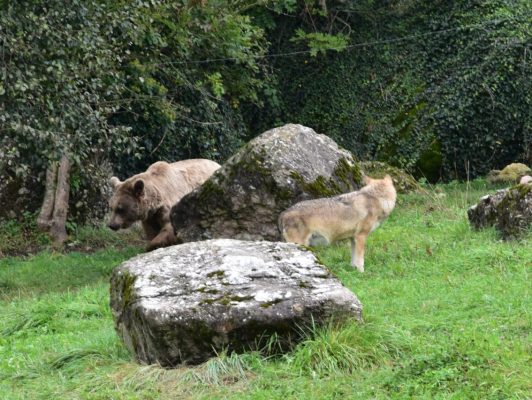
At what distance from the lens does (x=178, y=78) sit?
2391cm

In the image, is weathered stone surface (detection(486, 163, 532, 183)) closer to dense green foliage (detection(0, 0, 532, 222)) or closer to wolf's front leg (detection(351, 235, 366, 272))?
dense green foliage (detection(0, 0, 532, 222))

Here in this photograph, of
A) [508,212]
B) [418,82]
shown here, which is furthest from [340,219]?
[418,82]

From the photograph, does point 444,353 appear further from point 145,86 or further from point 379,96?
point 379,96

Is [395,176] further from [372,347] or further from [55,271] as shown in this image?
[372,347]

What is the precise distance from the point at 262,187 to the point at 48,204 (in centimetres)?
776

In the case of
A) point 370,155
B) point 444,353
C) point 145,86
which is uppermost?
point 145,86

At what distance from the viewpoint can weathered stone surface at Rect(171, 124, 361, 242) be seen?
16297 mm

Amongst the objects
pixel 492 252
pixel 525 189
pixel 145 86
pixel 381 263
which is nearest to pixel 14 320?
pixel 381 263

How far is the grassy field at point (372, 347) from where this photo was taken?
7.88m

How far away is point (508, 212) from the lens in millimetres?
14047

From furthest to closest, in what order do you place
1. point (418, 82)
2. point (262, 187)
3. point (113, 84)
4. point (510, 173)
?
point (418, 82), point (510, 173), point (113, 84), point (262, 187)

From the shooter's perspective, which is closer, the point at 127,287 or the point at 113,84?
the point at 127,287

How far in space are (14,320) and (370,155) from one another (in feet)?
61.5

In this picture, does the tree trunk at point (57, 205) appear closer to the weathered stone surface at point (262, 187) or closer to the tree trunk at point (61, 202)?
the tree trunk at point (61, 202)
